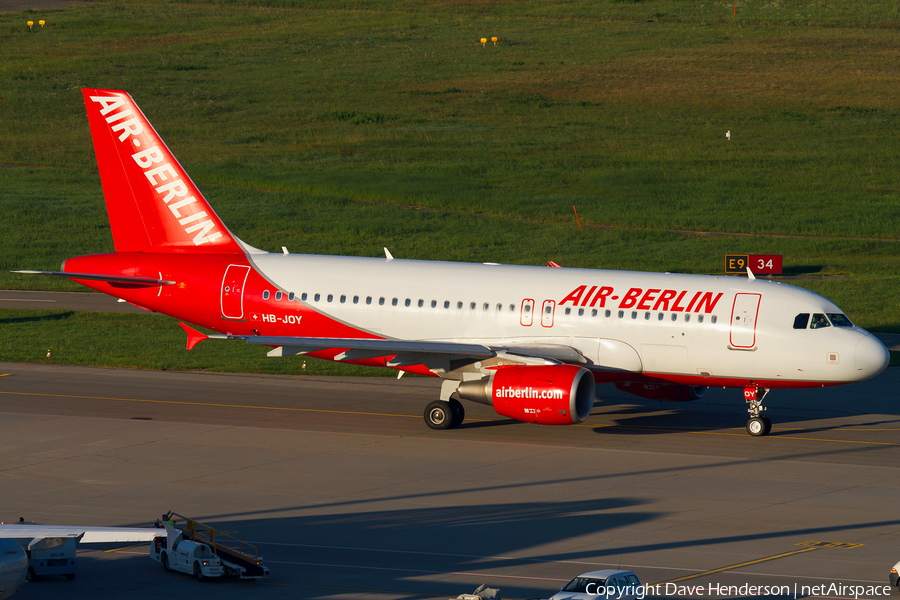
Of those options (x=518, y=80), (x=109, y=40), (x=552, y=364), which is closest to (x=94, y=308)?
(x=552, y=364)

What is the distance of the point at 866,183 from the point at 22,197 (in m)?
59.4

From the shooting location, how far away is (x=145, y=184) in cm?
3950

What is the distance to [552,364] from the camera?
3262 cm

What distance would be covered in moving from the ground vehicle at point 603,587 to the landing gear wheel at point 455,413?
1591 centimetres

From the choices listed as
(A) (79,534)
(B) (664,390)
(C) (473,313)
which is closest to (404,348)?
(C) (473,313)

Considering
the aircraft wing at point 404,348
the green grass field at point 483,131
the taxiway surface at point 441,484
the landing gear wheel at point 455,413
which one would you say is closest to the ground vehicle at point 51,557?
the taxiway surface at point 441,484

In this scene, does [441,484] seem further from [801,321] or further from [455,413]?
[801,321]

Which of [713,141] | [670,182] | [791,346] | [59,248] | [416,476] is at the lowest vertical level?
[416,476]

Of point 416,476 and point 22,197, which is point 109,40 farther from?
point 416,476

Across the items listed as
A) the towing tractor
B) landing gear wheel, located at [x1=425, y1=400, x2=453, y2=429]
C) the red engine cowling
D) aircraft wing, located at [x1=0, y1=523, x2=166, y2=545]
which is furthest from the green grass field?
aircraft wing, located at [x1=0, y1=523, x2=166, y2=545]

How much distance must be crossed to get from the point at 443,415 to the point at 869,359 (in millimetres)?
12061

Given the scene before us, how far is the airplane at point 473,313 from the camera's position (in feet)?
108

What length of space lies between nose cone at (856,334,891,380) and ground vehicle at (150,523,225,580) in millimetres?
19126

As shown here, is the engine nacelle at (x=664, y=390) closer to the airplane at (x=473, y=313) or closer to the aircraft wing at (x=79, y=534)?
the airplane at (x=473, y=313)
